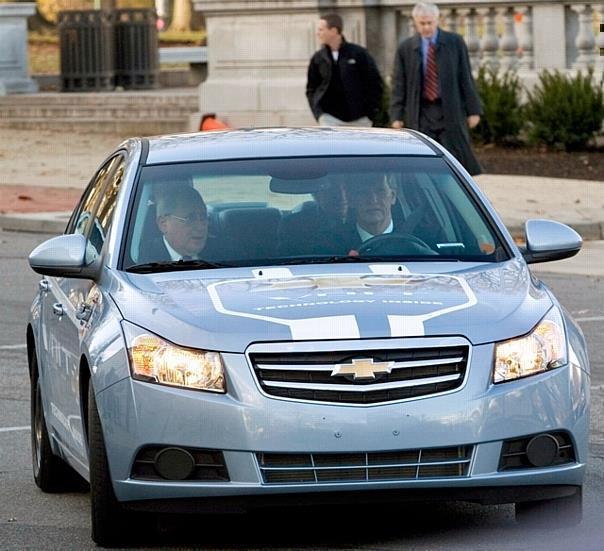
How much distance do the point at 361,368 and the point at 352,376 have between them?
4 centimetres

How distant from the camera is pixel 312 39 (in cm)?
2612

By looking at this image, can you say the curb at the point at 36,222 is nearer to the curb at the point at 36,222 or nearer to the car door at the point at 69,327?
the curb at the point at 36,222

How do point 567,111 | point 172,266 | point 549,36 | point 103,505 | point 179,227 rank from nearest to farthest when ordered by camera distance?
1. point 103,505
2. point 172,266
3. point 179,227
4. point 567,111
5. point 549,36

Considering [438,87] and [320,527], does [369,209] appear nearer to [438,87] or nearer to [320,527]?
[320,527]

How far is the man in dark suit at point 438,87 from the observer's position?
15.4 m

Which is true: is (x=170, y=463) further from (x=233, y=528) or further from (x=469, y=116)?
(x=469, y=116)

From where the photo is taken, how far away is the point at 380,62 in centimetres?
2627

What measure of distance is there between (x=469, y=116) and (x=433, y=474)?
32.8 feet

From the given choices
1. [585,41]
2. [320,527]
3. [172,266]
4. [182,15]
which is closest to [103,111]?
[585,41]

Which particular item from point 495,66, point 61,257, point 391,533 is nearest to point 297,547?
point 391,533

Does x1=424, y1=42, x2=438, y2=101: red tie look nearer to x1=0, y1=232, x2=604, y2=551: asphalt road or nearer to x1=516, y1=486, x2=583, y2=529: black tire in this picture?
x1=0, y1=232, x2=604, y2=551: asphalt road

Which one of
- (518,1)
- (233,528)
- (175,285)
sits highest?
(518,1)

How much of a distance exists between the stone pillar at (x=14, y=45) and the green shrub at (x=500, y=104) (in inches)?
429

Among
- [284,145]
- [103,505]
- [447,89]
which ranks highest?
[447,89]
